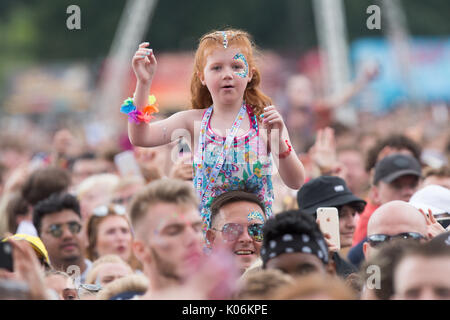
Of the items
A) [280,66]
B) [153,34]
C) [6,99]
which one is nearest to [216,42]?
[280,66]

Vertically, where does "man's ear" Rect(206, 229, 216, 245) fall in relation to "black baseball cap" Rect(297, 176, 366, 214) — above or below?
below

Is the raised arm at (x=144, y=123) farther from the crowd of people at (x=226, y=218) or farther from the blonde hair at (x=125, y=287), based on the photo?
the blonde hair at (x=125, y=287)

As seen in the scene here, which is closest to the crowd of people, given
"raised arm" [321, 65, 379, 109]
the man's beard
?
the man's beard

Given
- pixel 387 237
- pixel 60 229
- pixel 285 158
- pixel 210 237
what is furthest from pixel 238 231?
pixel 60 229

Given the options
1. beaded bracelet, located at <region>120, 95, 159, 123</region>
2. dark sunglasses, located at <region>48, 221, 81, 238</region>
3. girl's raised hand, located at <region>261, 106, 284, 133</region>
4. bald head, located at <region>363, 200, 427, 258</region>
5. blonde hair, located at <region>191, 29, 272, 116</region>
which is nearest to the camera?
girl's raised hand, located at <region>261, 106, 284, 133</region>

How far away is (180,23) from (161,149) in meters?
41.4

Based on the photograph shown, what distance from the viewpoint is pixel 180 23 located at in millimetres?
49969

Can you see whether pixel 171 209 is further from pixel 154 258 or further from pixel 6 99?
pixel 6 99

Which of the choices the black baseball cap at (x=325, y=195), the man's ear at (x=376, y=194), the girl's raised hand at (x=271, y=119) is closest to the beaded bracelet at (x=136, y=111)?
the girl's raised hand at (x=271, y=119)

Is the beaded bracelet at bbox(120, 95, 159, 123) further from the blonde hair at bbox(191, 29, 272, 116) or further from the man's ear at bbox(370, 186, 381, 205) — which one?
the man's ear at bbox(370, 186, 381, 205)

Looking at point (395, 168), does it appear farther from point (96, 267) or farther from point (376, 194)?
point (96, 267)

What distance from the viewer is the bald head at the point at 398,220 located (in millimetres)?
4922

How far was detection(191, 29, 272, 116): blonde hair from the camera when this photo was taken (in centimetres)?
520

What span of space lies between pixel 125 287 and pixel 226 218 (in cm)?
72
